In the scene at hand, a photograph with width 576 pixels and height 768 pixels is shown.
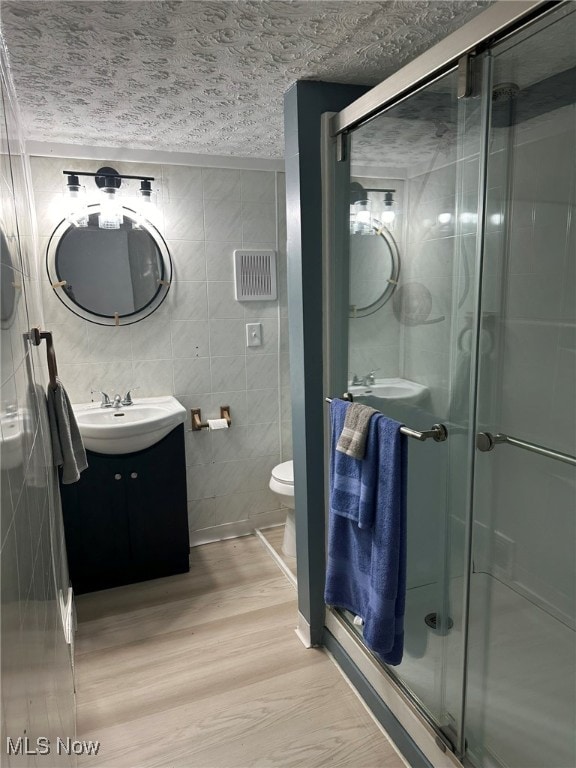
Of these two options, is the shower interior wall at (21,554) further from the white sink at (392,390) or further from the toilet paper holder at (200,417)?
the toilet paper holder at (200,417)

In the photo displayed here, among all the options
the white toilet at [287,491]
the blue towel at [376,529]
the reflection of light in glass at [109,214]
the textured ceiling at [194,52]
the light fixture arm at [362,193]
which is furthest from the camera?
the white toilet at [287,491]

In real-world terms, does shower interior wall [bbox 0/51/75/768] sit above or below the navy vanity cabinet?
above

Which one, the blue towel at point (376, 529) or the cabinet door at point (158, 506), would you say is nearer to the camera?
the blue towel at point (376, 529)

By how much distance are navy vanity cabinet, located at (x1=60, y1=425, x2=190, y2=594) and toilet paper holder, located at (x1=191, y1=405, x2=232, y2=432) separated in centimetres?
31

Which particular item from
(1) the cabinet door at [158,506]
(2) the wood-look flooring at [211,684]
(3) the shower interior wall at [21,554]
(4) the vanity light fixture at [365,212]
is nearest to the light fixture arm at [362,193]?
(4) the vanity light fixture at [365,212]

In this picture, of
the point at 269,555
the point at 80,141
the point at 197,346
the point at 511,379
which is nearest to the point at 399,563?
the point at 511,379

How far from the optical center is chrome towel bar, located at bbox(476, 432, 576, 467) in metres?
1.34

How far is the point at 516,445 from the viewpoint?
1.40m

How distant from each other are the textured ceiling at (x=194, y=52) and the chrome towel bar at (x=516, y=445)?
1136mm

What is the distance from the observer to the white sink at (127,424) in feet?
7.87

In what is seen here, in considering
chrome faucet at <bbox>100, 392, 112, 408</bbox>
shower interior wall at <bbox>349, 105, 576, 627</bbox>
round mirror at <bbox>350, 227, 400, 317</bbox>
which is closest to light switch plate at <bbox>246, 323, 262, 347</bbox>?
chrome faucet at <bbox>100, 392, 112, 408</bbox>

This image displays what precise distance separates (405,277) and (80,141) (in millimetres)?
1824

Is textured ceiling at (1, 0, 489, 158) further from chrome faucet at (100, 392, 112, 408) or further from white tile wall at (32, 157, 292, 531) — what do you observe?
chrome faucet at (100, 392, 112, 408)

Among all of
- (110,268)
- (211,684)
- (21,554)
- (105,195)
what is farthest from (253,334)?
(21,554)
